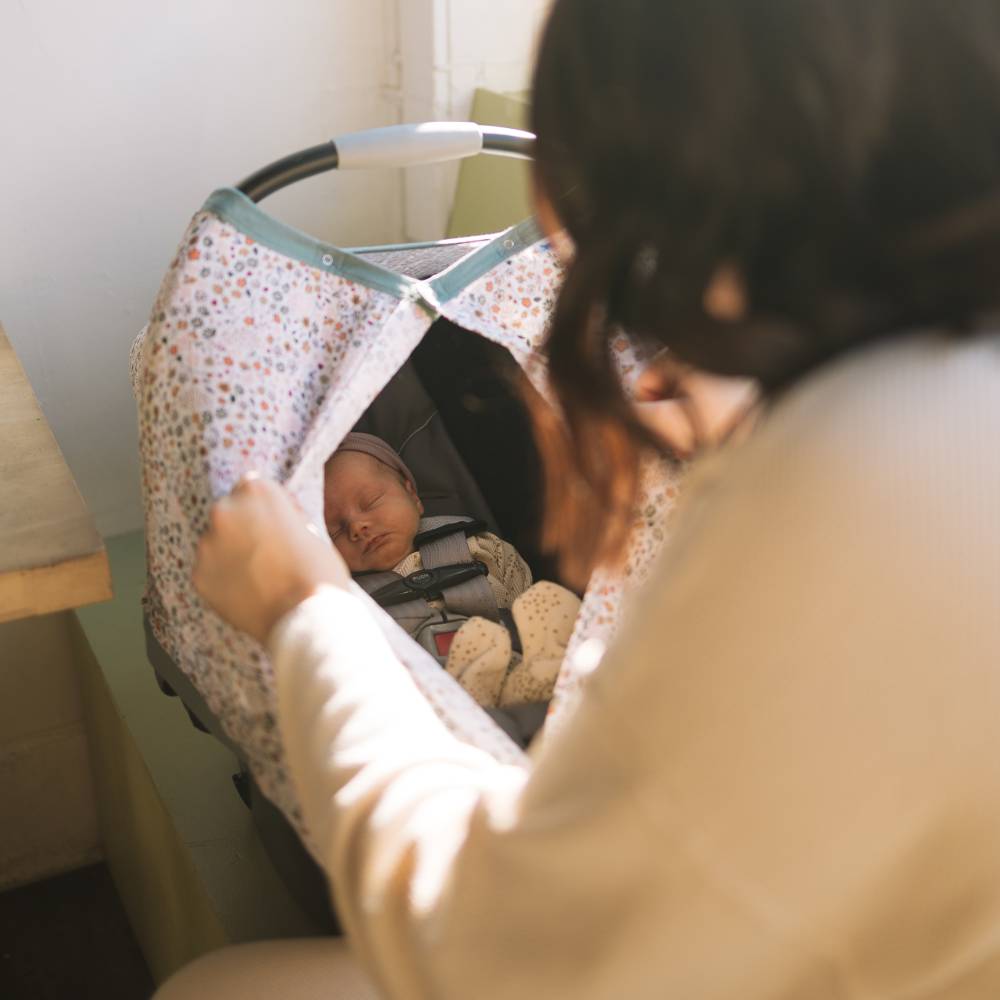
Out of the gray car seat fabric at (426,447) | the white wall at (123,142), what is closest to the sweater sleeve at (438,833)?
the gray car seat fabric at (426,447)

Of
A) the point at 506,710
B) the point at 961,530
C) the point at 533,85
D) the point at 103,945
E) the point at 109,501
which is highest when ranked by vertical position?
the point at 533,85

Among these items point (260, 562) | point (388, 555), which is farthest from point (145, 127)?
point (260, 562)

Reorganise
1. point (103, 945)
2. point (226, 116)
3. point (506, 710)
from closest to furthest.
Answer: point (506, 710) < point (103, 945) < point (226, 116)

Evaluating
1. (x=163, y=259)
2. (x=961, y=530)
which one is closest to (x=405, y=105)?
(x=163, y=259)

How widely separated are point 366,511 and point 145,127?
797mm

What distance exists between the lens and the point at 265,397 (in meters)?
0.97

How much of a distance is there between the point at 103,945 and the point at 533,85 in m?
1.46

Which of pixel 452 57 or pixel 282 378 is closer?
A: pixel 282 378

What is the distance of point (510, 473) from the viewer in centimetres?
141

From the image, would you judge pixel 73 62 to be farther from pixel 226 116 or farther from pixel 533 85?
pixel 533 85

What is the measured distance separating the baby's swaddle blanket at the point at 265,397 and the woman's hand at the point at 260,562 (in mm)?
98

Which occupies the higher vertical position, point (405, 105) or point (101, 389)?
point (405, 105)

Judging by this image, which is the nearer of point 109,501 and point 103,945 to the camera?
point 103,945

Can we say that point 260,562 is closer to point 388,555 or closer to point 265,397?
point 265,397
